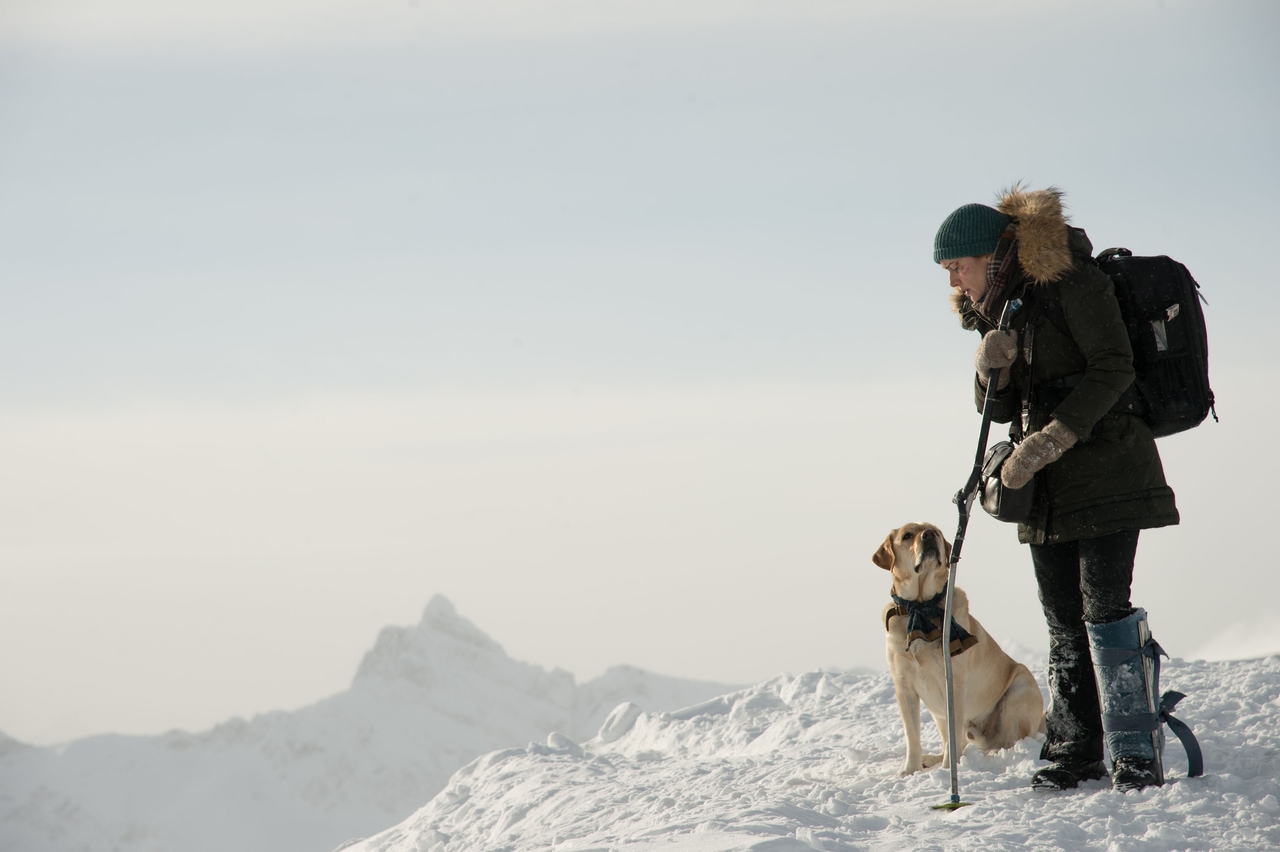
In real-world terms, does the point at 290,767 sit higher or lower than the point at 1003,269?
lower

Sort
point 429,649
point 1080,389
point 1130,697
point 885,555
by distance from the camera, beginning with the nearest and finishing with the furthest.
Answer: point 1080,389
point 1130,697
point 885,555
point 429,649

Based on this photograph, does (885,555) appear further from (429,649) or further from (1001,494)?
(429,649)

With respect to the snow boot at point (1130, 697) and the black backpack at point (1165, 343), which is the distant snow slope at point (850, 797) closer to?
the snow boot at point (1130, 697)

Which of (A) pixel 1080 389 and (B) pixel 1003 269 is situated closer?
(A) pixel 1080 389

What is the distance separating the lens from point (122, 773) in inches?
4690

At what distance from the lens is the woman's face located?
4258 millimetres

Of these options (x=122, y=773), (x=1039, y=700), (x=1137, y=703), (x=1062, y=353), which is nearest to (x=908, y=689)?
(x=1039, y=700)

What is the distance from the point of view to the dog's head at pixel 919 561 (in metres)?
4.96

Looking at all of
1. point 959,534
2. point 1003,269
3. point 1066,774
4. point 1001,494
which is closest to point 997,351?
point 1003,269

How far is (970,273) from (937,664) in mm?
2035

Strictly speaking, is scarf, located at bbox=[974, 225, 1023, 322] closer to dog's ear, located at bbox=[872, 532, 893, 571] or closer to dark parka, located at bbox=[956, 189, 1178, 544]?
dark parka, located at bbox=[956, 189, 1178, 544]

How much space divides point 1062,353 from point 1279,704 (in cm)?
299

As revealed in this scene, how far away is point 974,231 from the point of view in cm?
420

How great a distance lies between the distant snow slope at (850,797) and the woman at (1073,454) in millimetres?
296
